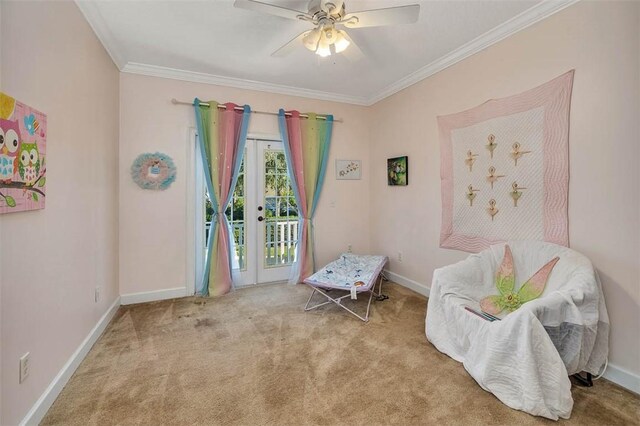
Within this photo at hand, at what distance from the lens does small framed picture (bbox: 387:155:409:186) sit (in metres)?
3.68

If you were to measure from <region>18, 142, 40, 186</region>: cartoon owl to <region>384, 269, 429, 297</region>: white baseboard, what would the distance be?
3.49 metres

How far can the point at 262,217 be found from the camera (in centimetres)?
387

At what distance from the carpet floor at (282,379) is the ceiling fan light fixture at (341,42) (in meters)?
2.31

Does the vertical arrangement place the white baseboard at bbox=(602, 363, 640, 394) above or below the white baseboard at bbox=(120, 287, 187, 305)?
below

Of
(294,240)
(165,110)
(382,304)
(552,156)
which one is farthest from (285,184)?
(552,156)

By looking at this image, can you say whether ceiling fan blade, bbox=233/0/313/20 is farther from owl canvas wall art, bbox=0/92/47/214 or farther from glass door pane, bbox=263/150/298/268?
glass door pane, bbox=263/150/298/268

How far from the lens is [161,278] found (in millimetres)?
3350

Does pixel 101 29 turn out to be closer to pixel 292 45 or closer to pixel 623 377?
pixel 292 45

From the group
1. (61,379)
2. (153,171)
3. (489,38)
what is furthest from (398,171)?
(61,379)

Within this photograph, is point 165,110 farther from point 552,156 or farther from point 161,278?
point 552,156

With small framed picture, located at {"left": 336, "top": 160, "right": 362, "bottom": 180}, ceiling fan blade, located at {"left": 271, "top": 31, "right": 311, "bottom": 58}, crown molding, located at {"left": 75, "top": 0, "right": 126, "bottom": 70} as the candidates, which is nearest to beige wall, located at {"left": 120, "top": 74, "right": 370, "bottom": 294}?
crown molding, located at {"left": 75, "top": 0, "right": 126, "bottom": 70}

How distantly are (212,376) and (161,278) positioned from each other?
1807 mm

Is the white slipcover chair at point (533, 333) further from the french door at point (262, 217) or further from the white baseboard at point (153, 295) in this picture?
the white baseboard at point (153, 295)

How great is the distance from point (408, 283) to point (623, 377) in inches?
79.0
